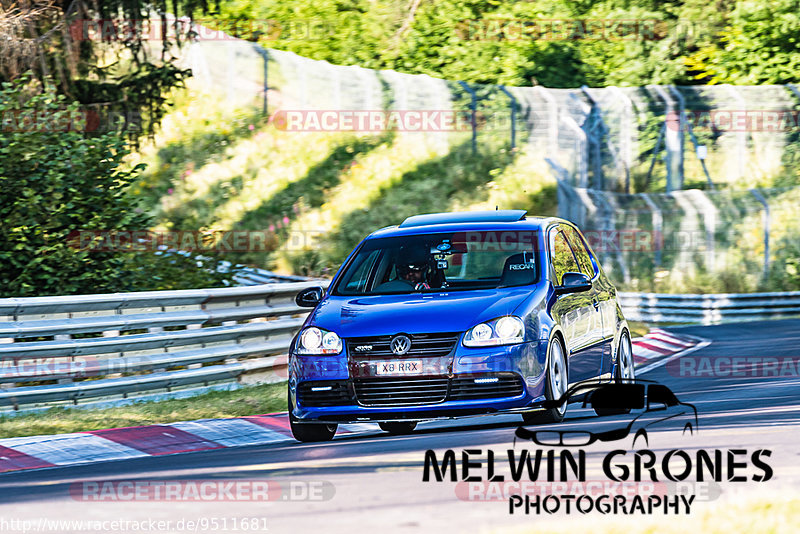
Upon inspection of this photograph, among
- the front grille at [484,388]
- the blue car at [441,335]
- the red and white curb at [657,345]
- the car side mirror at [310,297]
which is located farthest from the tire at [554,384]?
the red and white curb at [657,345]

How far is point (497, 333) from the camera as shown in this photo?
9234 millimetres

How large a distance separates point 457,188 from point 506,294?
25633mm

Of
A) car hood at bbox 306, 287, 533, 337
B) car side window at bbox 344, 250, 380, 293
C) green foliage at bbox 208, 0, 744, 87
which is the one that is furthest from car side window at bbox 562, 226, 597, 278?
green foliage at bbox 208, 0, 744, 87

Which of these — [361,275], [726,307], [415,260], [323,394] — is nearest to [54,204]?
[361,275]

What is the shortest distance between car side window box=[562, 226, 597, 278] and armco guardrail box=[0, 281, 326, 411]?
346cm

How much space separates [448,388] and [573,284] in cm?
154

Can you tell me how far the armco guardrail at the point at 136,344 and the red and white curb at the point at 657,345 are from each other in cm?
546

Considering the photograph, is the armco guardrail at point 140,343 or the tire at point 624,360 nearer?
the armco guardrail at point 140,343

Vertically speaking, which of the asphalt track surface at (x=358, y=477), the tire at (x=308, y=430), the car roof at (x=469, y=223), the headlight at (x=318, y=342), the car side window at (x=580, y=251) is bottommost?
the tire at (x=308, y=430)

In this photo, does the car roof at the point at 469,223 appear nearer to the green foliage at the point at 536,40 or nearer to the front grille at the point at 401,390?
the front grille at the point at 401,390

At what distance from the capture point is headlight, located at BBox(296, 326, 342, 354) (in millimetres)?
9516

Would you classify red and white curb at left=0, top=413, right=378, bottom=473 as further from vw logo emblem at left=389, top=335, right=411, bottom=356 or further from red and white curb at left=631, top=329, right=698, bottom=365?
red and white curb at left=631, top=329, right=698, bottom=365

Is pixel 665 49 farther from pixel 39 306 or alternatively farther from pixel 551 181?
pixel 39 306

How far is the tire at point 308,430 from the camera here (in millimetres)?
9906
